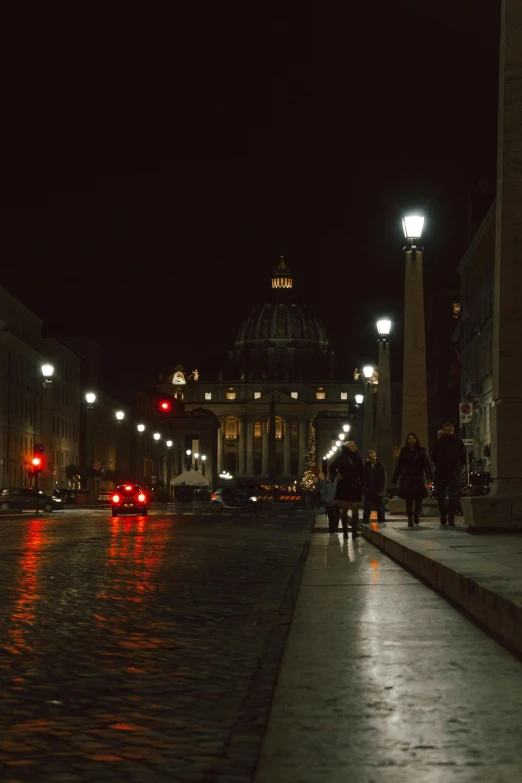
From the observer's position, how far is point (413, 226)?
28.0 metres

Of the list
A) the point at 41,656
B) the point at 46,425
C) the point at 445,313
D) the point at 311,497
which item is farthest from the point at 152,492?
the point at 41,656

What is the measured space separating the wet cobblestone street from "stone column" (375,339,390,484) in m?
22.0

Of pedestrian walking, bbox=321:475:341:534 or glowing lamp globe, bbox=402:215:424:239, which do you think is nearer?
pedestrian walking, bbox=321:475:341:534

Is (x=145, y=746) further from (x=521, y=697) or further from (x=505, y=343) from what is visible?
(x=505, y=343)

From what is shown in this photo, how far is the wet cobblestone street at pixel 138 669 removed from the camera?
495 centimetres

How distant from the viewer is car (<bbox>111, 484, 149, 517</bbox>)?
170 feet

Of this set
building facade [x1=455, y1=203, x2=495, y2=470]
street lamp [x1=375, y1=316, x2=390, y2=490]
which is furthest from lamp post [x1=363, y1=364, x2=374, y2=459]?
street lamp [x1=375, y1=316, x2=390, y2=490]

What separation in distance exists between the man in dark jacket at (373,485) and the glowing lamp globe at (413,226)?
15.3 ft

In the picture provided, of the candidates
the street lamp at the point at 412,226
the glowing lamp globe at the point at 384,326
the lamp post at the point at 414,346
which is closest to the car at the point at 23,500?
the glowing lamp globe at the point at 384,326

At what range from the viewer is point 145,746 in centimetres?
517

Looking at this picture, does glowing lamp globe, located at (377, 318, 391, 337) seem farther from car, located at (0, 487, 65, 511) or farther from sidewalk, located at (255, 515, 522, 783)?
sidewalk, located at (255, 515, 522, 783)

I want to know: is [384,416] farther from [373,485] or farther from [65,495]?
[65,495]

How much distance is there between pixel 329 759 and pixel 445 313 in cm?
10772

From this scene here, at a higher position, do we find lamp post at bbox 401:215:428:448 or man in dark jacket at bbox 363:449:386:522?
lamp post at bbox 401:215:428:448
